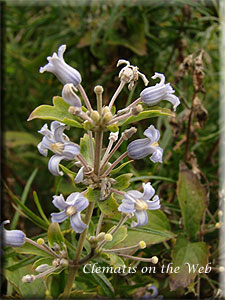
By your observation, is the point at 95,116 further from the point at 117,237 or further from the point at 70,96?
the point at 117,237

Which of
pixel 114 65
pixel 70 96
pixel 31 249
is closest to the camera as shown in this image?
pixel 70 96

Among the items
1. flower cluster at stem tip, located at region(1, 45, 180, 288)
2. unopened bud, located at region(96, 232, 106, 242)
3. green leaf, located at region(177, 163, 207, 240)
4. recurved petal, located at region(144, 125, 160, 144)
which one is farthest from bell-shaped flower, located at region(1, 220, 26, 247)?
green leaf, located at region(177, 163, 207, 240)

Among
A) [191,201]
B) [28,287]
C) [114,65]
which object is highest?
[114,65]

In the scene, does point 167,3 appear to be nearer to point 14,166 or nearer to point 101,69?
point 101,69

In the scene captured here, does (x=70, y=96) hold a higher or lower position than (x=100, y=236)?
higher

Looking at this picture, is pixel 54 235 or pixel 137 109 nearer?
pixel 137 109

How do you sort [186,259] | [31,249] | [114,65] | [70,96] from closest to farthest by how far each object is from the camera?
1. [70,96]
2. [31,249]
3. [186,259]
4. [114,65]

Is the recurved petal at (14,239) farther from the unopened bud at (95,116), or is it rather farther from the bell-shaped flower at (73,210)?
the unopened bud at (95,116)

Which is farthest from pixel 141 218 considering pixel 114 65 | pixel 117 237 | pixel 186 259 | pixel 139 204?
pixel 114 65
